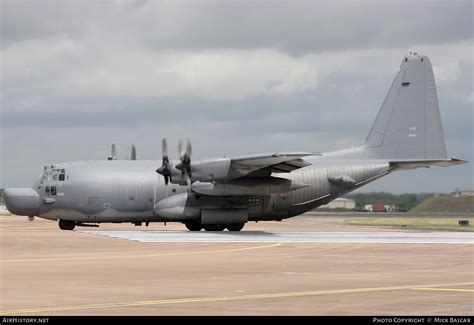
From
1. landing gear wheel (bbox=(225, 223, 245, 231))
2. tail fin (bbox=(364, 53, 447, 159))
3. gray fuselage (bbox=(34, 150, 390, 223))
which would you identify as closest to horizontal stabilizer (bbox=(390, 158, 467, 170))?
tail fin (bbox=(364, 53, 447, 159))

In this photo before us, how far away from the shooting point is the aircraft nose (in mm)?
48812

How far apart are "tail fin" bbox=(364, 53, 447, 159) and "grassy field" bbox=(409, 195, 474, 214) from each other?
91250 millimetres

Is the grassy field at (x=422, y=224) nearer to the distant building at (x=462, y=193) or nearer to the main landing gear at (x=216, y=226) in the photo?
the main landing gear at (x=216, y=226)

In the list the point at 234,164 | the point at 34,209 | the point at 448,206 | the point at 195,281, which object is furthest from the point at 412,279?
the point at 448,206

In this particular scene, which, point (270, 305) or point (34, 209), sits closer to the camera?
point (270, 305)

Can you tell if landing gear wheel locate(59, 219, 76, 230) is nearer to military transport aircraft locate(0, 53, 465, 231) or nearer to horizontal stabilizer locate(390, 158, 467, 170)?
military transport aircraft locate(0, 53, 465, 231)

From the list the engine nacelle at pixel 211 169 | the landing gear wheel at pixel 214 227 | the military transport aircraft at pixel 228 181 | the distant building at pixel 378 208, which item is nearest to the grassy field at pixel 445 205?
the distant building at pixel 378 208

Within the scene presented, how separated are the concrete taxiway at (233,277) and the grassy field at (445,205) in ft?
360

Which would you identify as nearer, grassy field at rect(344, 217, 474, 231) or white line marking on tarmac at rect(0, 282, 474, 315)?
white line marking on tarmac at rect(0, 282, 474, 315)

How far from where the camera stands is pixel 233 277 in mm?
22781

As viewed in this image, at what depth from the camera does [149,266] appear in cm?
2595

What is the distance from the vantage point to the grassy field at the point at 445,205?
14469cm

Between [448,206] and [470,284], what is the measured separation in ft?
430

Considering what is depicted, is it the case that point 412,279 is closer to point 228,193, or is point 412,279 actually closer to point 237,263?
point 237,263
